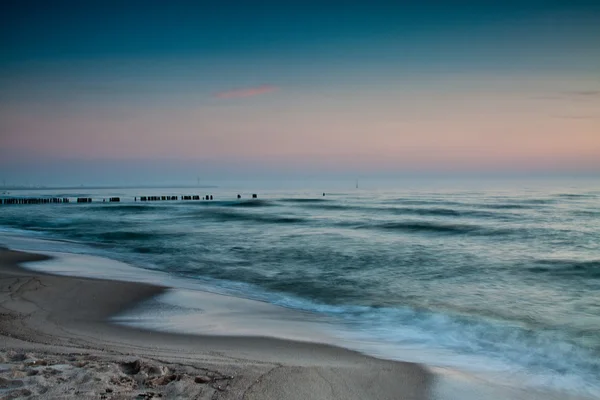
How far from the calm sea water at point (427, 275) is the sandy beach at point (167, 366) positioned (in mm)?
1963

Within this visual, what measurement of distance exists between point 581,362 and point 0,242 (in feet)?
74.5

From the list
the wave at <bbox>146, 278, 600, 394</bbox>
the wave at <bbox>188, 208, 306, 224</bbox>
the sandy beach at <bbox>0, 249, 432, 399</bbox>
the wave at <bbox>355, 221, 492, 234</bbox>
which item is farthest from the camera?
the wave at <bbox>188, 208, 306, 224</bbox>

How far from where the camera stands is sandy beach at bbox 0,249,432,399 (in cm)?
455

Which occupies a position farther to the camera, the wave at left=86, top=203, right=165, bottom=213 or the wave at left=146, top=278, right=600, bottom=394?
the wave at left=86, top=203, right=165, bottom=213

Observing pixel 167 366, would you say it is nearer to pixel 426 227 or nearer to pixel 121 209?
pixel 426 227

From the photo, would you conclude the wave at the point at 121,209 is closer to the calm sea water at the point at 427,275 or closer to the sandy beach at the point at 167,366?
the calm sea water at the point at 427,275

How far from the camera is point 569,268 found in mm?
16234

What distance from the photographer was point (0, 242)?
67.6ft

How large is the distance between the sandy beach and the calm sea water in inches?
77.3

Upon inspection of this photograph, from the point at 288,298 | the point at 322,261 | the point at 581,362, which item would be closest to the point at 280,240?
the point at 322,261

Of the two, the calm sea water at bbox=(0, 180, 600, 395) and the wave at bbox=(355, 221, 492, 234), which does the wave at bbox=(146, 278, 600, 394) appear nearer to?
the calm sea water at bbox=(0, 180, 600, 395)

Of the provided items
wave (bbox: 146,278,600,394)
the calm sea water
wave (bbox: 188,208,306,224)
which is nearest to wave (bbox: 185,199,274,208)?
wave (bbox: 188,208,306,224)

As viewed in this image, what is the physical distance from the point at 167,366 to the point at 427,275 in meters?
11.5

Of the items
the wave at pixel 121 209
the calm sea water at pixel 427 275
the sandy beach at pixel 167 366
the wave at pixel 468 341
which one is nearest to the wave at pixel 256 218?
the calm sea water at pixel 427 275
